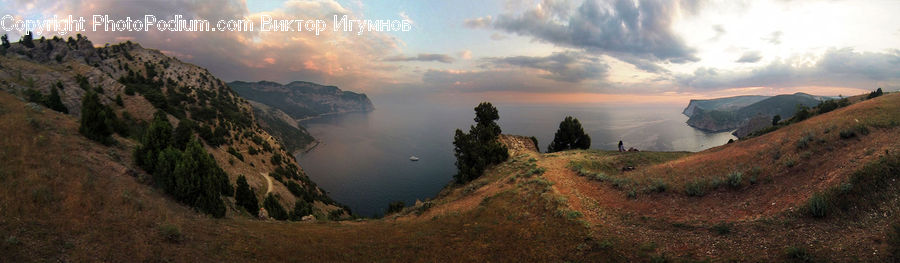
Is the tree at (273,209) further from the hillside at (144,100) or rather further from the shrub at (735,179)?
the shrub at (735,179)

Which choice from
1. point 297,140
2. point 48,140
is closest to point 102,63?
point 48,140

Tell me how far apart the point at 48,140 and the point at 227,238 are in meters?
15.4

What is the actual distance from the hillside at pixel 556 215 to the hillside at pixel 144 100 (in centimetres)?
514

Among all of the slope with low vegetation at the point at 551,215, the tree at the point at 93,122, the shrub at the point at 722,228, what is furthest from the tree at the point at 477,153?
the tree at the point at 93,122

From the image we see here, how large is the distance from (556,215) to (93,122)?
33.5 m

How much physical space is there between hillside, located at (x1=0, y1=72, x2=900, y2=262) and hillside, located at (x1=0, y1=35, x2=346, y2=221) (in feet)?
16.9

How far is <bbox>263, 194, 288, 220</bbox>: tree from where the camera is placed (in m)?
32.6

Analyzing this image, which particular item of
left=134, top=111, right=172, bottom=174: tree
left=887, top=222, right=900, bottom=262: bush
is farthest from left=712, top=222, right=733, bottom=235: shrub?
left=134, top=111, right=172, bottom=174: tree

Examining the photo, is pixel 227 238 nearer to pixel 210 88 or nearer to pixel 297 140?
pixel 210 88

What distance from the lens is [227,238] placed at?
535 inches

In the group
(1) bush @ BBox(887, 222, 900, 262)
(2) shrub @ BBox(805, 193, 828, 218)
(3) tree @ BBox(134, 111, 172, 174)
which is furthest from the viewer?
(3) tree @ BBox(134, 111, 172, 174)

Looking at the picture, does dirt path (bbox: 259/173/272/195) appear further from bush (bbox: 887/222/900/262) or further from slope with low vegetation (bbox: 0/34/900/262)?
bush (bbox: 887/222/900/262)

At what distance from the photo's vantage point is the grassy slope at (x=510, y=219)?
986 cm

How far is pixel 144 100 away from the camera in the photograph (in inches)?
1885
